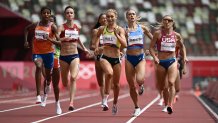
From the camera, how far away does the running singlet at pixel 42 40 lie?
16891mm

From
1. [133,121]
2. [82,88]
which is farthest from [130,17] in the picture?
[82,88]

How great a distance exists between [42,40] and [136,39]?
104 inches

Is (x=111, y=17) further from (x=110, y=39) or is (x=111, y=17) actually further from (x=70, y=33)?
(x=70, y=33)

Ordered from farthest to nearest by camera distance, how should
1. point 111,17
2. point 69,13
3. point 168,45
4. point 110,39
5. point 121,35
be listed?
1. point 168,45
2. point 69,13
3. point 110,39
4. point 111,17
5. point 121,35

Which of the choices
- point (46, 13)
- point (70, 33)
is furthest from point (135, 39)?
point (46, 13)

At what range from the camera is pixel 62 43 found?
16469mm

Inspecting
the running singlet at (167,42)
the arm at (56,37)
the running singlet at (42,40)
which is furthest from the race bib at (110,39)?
the running singlet at (42,40)

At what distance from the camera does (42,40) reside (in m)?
17.1

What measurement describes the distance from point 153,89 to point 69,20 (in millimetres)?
31096

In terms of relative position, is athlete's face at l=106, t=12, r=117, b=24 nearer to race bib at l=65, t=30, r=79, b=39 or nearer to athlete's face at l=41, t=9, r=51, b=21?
race bib at l=65, t=30, r=79, b=39

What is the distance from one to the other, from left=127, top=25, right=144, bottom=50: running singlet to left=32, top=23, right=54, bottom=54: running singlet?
216cm

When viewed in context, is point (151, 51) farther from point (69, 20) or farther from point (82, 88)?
point (82, 88)

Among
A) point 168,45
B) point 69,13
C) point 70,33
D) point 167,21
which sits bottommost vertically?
point 168,45

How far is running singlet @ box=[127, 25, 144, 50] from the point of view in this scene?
15.8 meters
